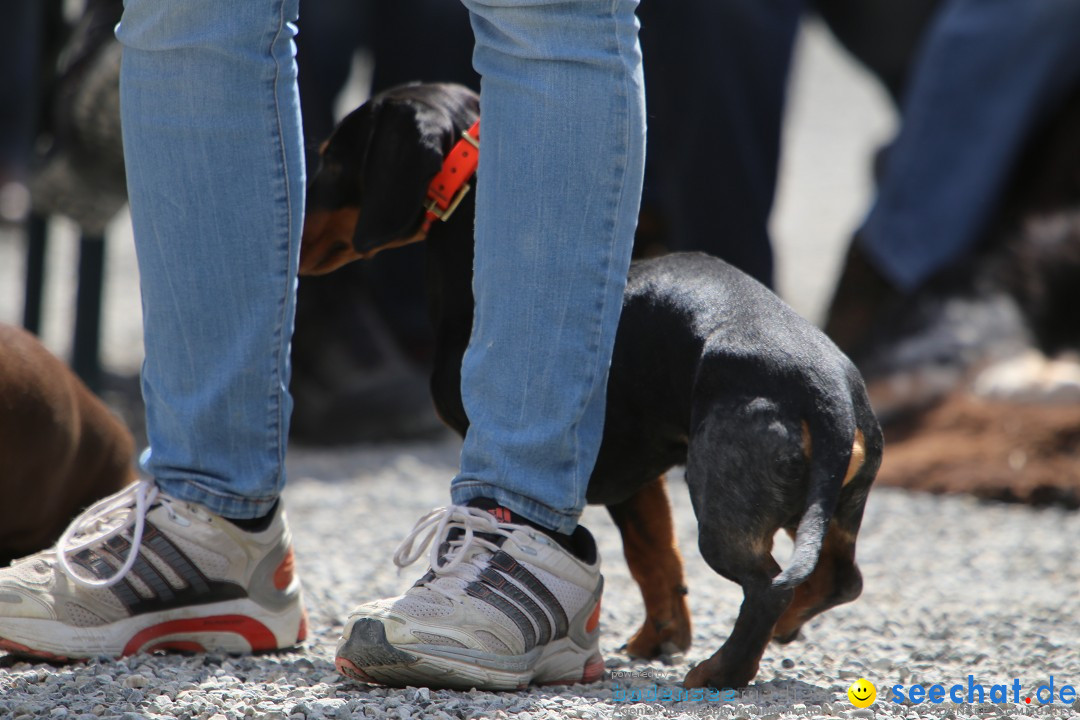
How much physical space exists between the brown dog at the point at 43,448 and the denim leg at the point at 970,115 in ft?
10.0

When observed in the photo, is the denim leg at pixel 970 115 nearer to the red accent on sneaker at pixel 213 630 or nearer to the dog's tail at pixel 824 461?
the dog's tail at pixel 824 461

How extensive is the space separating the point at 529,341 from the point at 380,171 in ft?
1.70

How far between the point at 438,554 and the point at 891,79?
13.7 feet

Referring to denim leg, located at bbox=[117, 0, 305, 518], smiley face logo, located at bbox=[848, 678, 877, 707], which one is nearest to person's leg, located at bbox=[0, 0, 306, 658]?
denim leg, located at bbox=[117, 0, 305, 518]

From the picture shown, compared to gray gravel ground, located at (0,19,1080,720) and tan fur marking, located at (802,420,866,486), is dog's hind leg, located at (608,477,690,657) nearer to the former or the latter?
gray gravel ground, located at (0,19,1080,720)

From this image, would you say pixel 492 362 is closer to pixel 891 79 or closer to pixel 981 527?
pixel 981 527

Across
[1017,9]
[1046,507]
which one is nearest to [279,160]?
[1046,507]

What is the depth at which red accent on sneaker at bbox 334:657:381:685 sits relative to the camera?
176cm

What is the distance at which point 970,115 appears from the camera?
15.1 ft

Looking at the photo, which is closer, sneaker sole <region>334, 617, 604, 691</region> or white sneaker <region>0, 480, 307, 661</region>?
sneaker sole <region>334, 617, 604, 691</region>

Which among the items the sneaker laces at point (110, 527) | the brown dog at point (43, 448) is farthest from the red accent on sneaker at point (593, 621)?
the brown dog at point (43, 448)

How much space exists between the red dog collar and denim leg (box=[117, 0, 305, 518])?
→ 10.4 inches

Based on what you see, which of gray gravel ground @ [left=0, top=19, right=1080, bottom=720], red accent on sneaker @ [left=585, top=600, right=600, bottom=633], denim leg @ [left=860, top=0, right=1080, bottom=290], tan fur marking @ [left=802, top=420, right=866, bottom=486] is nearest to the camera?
gray gravel ground @ [left=0, top=19, right=1080, bottom=720]

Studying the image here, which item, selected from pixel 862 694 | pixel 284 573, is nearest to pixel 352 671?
pixel 284 573
